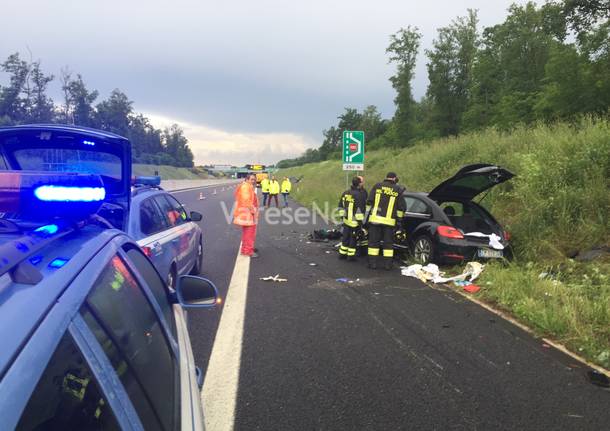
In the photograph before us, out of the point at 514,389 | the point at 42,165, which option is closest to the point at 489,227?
the point at 514,389

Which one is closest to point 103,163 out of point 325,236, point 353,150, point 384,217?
point 384,217

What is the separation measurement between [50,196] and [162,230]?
12.8 feet

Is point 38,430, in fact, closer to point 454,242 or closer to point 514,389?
point 514,389

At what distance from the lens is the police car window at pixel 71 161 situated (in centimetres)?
445

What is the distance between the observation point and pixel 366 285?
23.3 ft

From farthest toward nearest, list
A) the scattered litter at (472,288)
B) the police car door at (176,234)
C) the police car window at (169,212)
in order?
the scattered litter at (472,288) < the police car window at (169,212) < the police car door at (176,234)

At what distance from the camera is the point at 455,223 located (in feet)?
28.9

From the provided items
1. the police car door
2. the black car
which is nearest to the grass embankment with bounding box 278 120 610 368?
the black car

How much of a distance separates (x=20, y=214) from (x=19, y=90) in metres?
89.3

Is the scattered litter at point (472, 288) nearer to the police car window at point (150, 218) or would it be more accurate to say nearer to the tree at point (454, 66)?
the police car window at point (150, 218)

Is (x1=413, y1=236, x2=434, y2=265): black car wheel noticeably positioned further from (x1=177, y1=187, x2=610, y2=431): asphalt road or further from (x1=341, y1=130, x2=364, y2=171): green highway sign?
(x1=341, y1=130, x2=364, y2=171): green highway sign

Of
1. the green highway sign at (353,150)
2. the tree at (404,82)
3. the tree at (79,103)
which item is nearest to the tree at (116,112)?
the tree at (79,103)

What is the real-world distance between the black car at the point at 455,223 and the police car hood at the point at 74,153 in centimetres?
556

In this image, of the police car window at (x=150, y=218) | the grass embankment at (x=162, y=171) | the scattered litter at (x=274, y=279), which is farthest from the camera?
the grass embankment at (x=162, y=171)
